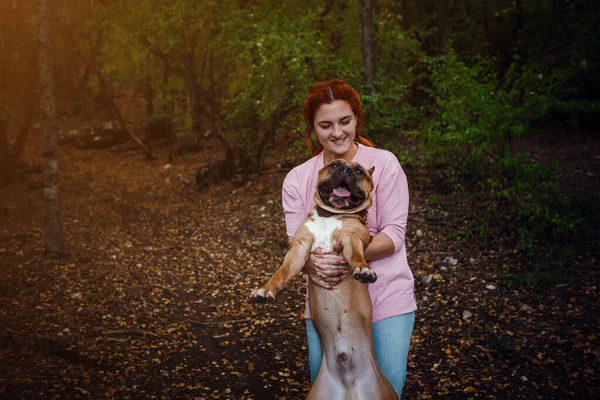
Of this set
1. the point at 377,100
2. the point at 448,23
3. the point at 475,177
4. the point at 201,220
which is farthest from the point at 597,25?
the point at 448,23

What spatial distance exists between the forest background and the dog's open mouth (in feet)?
13.8

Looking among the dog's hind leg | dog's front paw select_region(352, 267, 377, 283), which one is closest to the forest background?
the dog's hind leg

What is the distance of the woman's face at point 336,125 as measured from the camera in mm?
3033

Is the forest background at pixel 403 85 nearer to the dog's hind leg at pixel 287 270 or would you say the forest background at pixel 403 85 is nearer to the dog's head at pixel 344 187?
the dog's head at pixel 344 187

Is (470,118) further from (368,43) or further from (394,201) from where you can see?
(394,201)

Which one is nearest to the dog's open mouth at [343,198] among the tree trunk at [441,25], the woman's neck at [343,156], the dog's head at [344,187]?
the dog's head at [344,187]

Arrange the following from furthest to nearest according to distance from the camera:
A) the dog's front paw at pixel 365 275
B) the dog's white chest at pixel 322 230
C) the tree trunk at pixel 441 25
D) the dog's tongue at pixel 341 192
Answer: the tree trunk at pixel 441 25, the dog's white chest at pixel 322 230, the dog's tongue at pixel 341 192, the dog's front paw at pixel 365 275

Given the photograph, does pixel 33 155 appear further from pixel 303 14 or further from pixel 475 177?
pixel 475 177

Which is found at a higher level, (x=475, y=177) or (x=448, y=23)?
A: (x=448, y=23)

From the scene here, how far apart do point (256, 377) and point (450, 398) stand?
76.1 inches

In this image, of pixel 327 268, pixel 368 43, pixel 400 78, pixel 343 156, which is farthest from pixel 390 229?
pixel 400 78

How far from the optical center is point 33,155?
17.8 metres

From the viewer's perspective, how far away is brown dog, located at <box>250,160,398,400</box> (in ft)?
9.48

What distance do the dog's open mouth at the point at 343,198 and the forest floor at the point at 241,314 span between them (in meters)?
2.52
